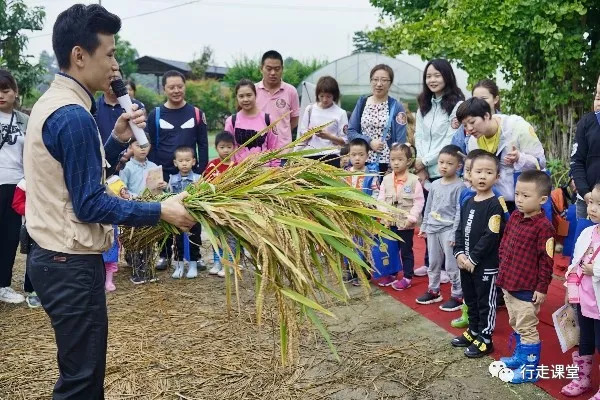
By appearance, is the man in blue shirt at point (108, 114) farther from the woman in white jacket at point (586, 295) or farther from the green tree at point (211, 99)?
the green tree at point (211, 99)

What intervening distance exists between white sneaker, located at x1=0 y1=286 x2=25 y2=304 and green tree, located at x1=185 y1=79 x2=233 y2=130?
2250cm

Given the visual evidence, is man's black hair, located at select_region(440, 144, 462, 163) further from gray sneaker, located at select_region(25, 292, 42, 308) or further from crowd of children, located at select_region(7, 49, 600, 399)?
gray sneaker, located at select_region(25, 292, 42, 308)

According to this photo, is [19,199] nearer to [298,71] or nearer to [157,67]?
[298,71]

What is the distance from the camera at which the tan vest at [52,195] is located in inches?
77.2

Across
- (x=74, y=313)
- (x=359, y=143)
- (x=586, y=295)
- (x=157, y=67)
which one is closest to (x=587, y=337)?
(x=586, y=295)

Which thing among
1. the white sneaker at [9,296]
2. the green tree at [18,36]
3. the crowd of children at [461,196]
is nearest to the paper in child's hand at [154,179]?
the crowd of children at [461,196]

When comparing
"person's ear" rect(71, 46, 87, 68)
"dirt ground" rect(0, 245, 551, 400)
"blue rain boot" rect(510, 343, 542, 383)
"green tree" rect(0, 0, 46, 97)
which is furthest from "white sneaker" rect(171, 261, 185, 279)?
"green tree" rect(0, 0, 46, 97)

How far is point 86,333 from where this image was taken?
2.06m

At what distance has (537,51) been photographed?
21.6ft

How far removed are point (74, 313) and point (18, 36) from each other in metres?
11.9

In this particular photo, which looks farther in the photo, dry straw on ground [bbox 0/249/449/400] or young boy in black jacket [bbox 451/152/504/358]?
young boy in black jacket [bbox 451/152/504/358]

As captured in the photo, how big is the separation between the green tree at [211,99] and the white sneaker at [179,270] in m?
21.9

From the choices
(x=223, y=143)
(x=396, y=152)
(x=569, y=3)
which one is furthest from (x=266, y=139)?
(x=569, y=3)

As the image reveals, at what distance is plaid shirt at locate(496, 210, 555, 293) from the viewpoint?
302cm
